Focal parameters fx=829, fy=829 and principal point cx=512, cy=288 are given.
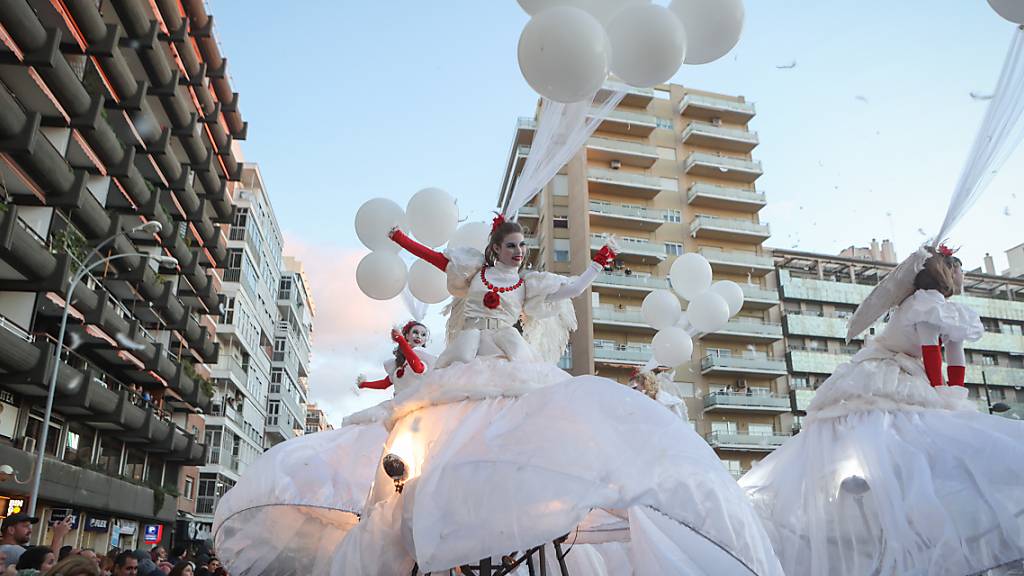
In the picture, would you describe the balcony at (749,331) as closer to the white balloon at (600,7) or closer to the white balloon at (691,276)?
the white balloon at (691,276)

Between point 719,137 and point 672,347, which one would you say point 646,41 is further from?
point 719,137

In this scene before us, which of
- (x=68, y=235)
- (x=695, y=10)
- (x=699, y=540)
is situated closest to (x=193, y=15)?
(x=68, y=235)

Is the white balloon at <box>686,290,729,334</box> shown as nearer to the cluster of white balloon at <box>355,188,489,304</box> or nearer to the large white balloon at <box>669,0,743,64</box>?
the cluster of white balloon at <box>355,188,489,304</box>

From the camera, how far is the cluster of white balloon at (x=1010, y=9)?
4.12 meters

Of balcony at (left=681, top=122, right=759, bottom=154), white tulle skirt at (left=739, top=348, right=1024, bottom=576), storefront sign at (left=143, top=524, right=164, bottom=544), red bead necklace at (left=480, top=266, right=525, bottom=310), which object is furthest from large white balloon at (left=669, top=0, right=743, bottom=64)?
balcony at (left=681, top=122, right=759, bottom=154)

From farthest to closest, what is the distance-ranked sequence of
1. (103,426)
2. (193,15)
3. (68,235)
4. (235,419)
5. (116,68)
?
(235,419) < (193,15) < (103,426) < (116,68) < (68,235)

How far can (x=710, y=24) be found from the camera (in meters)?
5.56

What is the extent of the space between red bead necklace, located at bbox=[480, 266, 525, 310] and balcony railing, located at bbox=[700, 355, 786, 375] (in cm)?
3828

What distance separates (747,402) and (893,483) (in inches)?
1552

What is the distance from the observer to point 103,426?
86.8ft

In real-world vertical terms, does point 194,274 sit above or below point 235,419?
above

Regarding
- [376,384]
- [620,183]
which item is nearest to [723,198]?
[620,183]

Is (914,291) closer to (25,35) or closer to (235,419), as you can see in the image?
(25,35)

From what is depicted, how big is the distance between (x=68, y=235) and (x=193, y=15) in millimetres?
13739
